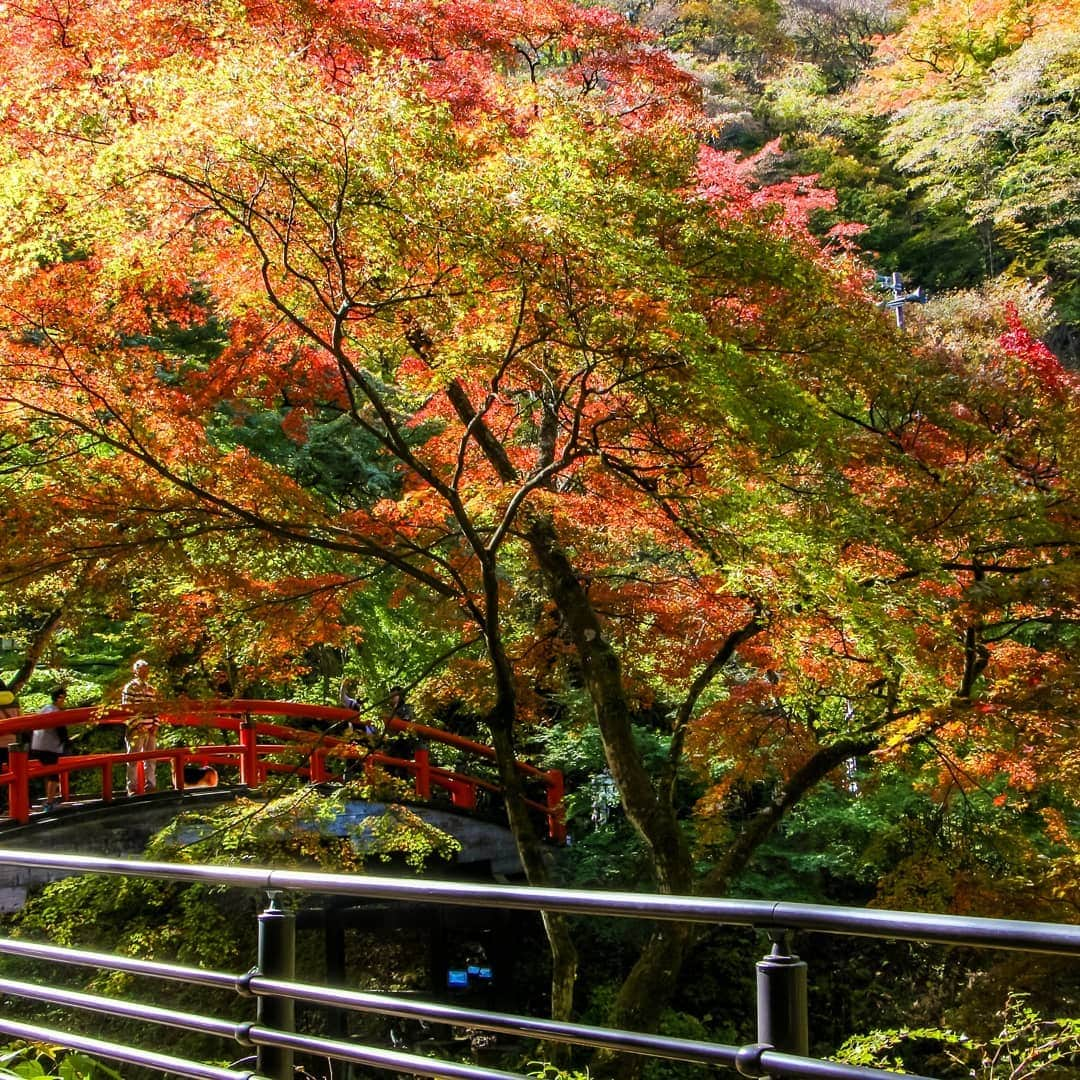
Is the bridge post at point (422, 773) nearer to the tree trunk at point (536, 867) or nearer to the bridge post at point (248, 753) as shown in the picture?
the bridge post at point (248, 753)

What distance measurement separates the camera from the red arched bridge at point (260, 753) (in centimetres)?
888

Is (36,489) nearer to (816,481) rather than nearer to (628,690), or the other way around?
(816,481)

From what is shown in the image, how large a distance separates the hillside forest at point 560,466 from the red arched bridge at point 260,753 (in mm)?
429

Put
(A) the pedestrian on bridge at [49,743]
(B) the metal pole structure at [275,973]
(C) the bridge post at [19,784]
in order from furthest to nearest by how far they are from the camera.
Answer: (A) the pedestrian on bridge at [49,743], (C) the bridge post at [19,784], (B) the metal pole structure at [275,973]

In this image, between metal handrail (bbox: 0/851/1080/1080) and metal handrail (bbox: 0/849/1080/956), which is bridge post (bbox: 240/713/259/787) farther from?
metal handrail (bbox: 0/849/1080/956)

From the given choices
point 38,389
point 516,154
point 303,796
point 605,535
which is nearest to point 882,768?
point 605,535

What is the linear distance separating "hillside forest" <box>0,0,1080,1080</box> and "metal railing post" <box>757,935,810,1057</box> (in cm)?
274

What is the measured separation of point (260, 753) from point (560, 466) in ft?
24.2

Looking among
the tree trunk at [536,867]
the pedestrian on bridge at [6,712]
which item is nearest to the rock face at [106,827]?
the pedestrian on bridge at [6,712]

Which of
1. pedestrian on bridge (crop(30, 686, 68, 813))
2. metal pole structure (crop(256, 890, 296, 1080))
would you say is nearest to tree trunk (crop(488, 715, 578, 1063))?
pedestrian on bridge (crop(30, 686, 68, 813))

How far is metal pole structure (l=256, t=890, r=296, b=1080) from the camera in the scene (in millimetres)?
2195

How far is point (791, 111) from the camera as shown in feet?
100

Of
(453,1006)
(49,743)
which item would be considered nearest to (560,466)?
(453,1006)

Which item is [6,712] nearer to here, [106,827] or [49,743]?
[49,743]
